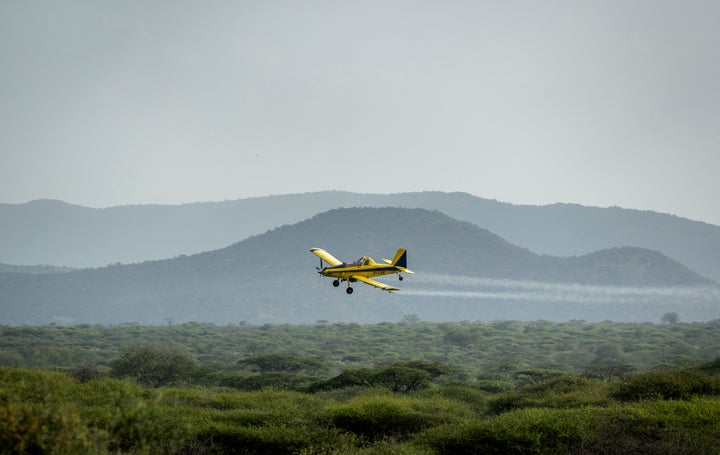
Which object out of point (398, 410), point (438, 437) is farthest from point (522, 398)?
point (438, 437)

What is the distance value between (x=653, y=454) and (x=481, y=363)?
11458 cm

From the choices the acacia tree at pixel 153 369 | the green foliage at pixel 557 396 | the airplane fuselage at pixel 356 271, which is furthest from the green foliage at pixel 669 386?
the acacia tree at pixel 153 369

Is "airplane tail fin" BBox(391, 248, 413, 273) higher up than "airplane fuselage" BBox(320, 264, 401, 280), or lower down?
higher up

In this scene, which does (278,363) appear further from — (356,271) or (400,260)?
(400,260)

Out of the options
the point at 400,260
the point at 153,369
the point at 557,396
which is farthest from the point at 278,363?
the point at 400,260

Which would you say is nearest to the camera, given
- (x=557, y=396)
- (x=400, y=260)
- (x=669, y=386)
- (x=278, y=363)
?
(x=400, y=260)

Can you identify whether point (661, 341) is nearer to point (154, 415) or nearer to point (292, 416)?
point (292, 416)

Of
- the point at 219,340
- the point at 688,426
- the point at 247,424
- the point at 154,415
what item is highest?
the point at 154,415

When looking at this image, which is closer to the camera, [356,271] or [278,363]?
[356,271]

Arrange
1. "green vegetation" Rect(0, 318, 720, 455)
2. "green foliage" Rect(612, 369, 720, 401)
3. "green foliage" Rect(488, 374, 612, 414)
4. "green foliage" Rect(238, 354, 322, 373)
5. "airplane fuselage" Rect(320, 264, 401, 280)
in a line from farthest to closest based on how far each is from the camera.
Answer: "green foliage" Rect(238, 354, 322, 373), "green foliage" Rect(488, 374, 612, 414), "green foliage" Rect(612, 369, 720, 401), "airplane fuselage" Rect(320, 264, 401, 280), "green vegetation" Rect(0, 318, 720, 455)

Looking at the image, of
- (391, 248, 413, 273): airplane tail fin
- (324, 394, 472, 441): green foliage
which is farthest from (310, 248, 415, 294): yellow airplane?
(324, 394, 472, 441): green foliage

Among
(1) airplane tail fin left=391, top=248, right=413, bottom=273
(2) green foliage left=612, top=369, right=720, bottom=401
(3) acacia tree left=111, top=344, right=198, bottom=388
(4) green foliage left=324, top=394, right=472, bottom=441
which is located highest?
(1) airplane tail fin left=391, top=248, right=413, bottom=273

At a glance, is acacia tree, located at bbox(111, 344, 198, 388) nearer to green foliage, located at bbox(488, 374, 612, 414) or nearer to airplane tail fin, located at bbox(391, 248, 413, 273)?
green foliage, located at bbox(488, 374, 612, 414)

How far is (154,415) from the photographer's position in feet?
70.8
